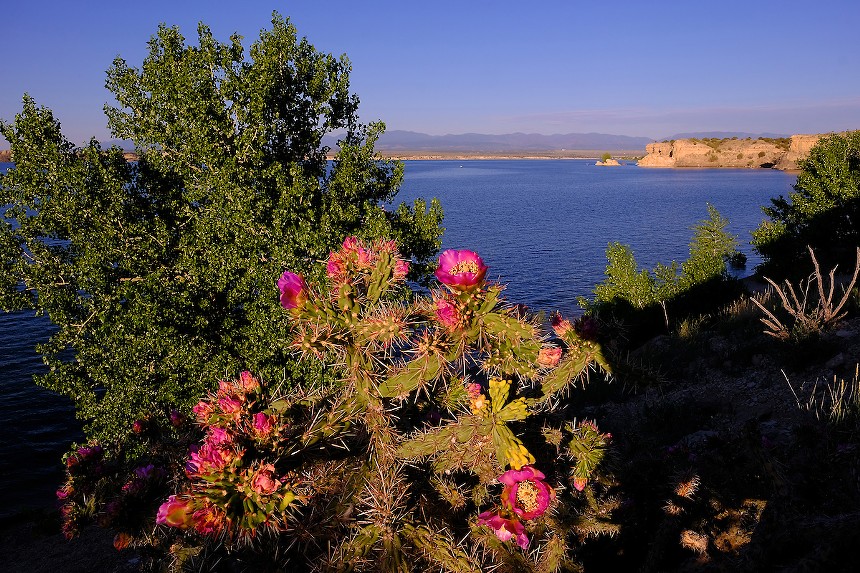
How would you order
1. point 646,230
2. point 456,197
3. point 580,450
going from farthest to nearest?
point 456,197 < point 646,230 < point 580,450

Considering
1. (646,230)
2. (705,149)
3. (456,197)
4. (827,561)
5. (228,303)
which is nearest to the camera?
(827,561)

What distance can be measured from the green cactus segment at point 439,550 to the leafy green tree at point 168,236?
6.24 metres

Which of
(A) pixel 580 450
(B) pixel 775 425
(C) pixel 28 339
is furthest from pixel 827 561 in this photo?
(C) pixel 28 339

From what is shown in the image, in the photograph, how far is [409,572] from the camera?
2.98m

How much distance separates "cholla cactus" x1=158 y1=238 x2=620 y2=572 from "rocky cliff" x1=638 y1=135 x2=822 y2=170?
126429 millimetres

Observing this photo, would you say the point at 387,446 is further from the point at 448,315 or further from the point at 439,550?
the point at 448,315

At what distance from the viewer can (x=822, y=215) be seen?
22234mm

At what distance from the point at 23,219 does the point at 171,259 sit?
2.45 metres

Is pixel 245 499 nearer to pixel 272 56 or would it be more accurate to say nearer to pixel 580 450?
pixel 580 450

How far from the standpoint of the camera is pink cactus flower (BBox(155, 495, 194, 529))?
2.34 meters

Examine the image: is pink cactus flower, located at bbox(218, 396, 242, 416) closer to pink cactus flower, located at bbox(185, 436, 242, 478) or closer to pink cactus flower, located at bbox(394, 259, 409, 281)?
pink cactus flower, located at bbox(185, 436, 242, 478)

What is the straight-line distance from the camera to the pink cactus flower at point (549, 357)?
3.46 meters

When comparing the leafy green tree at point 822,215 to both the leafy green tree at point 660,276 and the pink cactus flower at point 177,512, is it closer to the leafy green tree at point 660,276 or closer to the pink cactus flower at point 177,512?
the leafy green tree at point 660,276

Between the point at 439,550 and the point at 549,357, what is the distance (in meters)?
1.32
